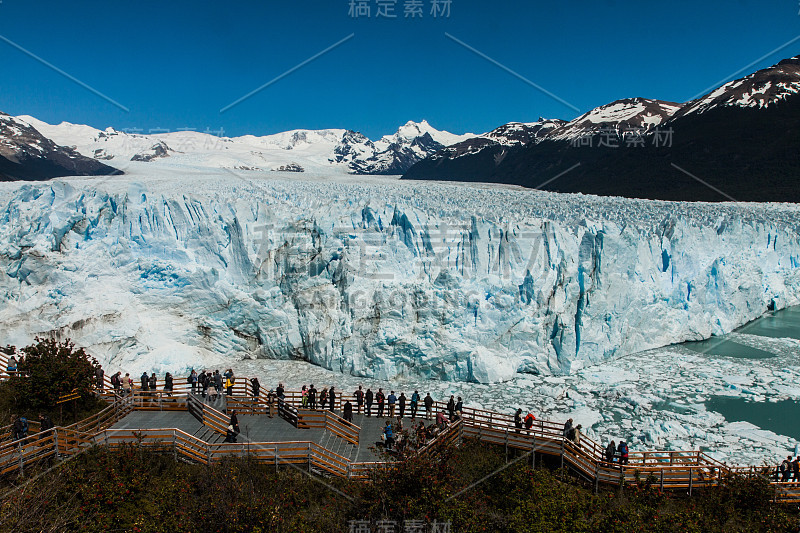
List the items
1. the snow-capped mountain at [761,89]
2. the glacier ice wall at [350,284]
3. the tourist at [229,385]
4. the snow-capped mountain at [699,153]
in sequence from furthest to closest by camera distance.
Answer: the snow-capped mountain at [761,89]
the snow-capped mountain at [699,153]
the glacier ice wall at [350,284]
the tourist at [229,385]

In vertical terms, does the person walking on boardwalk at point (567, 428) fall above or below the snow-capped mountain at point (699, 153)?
below

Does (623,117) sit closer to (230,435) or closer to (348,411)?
(348,411)

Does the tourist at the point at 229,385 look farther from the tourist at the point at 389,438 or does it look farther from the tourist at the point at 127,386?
the tourist at the point at 389,438

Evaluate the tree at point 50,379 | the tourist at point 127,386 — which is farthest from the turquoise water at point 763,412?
the tree at point 50,379

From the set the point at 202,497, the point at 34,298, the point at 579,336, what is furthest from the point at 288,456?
the point at 34,298

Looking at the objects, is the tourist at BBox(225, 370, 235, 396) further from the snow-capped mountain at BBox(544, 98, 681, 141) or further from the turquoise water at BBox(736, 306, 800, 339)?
the snow-capped mountain at BBox(544, 98, 681, 141)

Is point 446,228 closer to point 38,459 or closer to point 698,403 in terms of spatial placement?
point 698,403

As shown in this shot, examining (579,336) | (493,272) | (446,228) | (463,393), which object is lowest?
(463,393)
